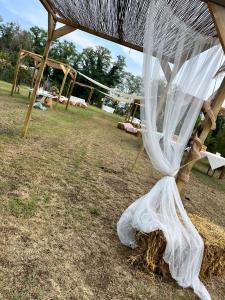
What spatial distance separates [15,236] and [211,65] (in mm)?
2202

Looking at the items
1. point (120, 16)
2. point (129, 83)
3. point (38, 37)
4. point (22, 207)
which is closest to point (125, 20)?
point (120, 16)

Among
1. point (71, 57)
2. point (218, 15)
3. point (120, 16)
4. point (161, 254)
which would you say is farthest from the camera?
point (71, 57)

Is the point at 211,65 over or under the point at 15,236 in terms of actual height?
over

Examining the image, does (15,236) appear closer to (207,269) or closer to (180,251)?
(180,251)

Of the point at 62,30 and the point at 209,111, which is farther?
the point at 62,30

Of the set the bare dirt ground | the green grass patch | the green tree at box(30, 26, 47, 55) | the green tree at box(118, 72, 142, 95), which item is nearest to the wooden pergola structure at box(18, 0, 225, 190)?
the bare dirt ground

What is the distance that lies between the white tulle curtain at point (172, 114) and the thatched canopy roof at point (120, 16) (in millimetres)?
84

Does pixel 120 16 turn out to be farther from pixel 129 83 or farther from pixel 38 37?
pixel 129 83

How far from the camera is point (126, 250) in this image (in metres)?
2.87

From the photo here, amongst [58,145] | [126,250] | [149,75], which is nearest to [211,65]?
[149,75]

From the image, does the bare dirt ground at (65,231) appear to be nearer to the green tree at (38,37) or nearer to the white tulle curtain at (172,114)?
the white tulle curtain at (172,114)

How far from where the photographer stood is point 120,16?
3.76m

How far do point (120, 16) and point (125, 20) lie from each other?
0.11 meters

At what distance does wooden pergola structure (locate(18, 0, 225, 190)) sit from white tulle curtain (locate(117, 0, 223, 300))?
105 mm
